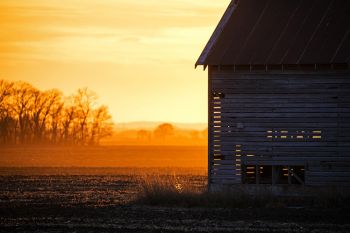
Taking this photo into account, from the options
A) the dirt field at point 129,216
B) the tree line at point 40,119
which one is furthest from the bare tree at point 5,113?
the dirt field at point 129,216

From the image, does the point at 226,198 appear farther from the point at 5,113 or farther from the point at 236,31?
the point at 5,113

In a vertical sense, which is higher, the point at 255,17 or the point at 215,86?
the point at 255,17

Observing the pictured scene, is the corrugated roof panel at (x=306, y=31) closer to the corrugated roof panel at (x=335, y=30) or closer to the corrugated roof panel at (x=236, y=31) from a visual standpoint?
the corrugated roof panel at (x=335, y=30)

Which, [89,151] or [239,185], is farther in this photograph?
[89,151]

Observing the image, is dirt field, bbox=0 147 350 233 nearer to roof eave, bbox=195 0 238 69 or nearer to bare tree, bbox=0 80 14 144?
roof eave, bbox=195 0 238 69

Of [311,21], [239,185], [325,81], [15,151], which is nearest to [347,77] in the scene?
[325,81]

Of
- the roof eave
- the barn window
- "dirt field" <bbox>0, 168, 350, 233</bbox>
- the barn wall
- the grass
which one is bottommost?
"dirt field" <bbox>0, 168, 350, 233</bbox>

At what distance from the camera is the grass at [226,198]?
2752 cm

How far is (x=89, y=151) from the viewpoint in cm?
9900

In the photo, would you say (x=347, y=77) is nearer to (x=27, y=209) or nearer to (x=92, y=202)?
(x=92, y=202)

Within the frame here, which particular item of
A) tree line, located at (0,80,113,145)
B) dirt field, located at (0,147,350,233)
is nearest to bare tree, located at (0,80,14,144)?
tree line, located at (0,80,113,145)

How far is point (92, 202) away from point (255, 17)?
9601 millimetres

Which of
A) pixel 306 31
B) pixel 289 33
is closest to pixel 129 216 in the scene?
pixel 289 33

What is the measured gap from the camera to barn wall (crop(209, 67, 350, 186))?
29.6 meters
